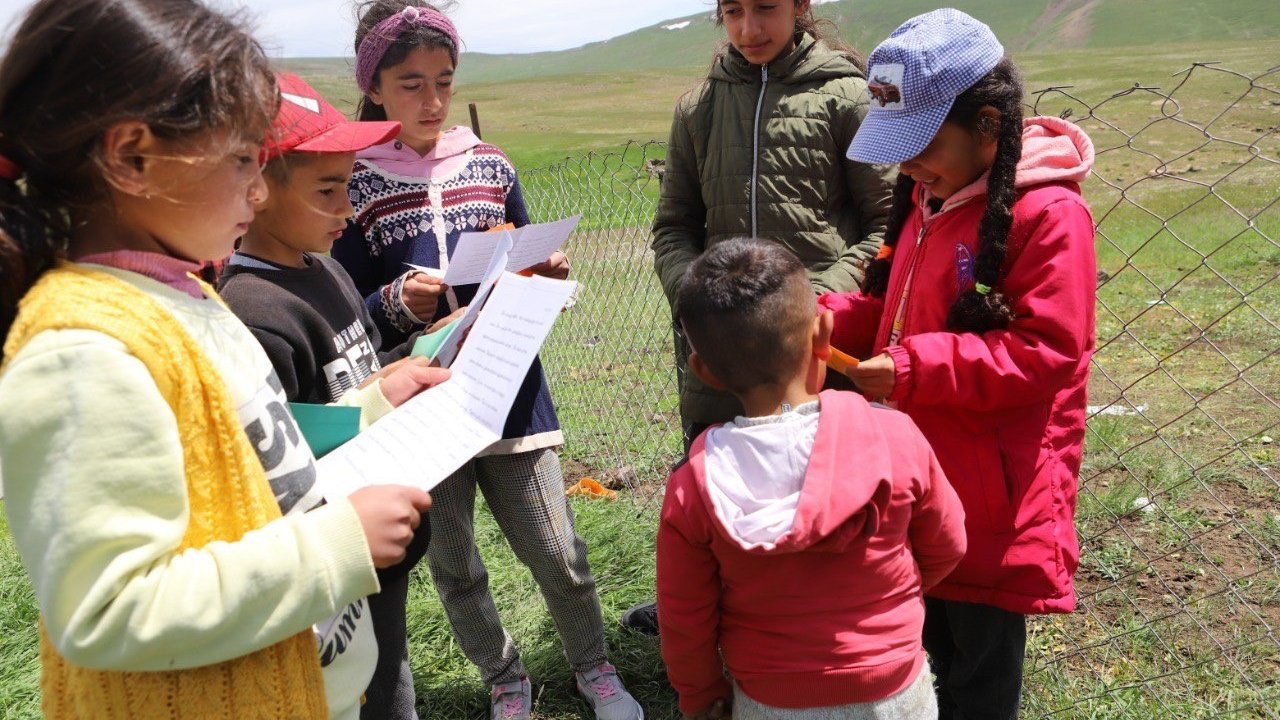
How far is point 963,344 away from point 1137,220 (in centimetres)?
982

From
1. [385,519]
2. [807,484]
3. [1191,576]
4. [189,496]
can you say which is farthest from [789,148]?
[1191,576]

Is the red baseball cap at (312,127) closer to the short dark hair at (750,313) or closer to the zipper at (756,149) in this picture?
the short dark hair at (750,313)

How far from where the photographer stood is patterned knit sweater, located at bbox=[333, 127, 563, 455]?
2574 mm

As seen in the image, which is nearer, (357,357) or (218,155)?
(218,155)

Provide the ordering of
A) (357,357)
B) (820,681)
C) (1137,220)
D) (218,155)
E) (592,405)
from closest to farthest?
(218,155) < (820,681) < (357,357) < (592,405) < (1137,220)

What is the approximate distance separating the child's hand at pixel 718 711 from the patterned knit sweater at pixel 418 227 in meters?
0.97

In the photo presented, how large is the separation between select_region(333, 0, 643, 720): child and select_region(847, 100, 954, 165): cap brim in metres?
0.97

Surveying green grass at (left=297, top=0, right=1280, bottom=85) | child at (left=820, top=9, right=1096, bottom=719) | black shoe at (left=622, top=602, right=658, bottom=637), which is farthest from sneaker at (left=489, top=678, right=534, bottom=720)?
green grass at (left=297, top=0, right=1280, bottom=85)

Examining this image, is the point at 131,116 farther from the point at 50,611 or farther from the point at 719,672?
the point at 719,672

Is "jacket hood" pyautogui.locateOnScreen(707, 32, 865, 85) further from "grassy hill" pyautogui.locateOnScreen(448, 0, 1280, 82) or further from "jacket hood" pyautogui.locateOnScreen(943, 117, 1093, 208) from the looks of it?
"grassy hill" pyautogui.locateOnScreen(448, 0, 1280, 82)

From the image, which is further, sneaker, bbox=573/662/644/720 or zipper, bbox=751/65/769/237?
sneaker, bbox=573/662/644/720

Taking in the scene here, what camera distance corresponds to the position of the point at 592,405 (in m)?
5.80

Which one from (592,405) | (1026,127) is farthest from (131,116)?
(592,405)

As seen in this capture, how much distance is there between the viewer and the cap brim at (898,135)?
6.18ft
